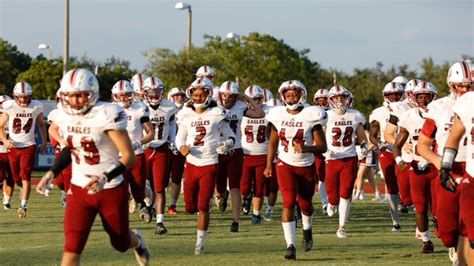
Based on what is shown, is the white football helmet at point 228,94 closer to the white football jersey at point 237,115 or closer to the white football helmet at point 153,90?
the white football jersey at point 237,115

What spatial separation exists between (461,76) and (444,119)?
0.42 m

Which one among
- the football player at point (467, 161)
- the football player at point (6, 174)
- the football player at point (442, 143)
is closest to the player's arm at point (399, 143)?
the football player at point (442, 143)

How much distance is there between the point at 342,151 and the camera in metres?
14.4

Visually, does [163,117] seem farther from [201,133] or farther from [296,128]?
[296,128]

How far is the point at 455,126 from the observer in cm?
852

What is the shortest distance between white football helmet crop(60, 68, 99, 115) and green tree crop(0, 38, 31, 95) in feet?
Answer: 132

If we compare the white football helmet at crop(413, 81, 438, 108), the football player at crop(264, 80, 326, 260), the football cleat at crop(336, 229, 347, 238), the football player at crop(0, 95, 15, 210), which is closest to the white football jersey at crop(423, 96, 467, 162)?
the football player at crop(264, 80, 326, 260)

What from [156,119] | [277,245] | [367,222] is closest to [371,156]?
[367,222]

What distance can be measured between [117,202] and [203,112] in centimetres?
411

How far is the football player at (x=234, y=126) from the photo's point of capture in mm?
14836

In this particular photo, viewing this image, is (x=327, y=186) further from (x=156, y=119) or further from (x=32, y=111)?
(x=32, y=111)

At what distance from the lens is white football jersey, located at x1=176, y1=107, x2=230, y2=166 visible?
488 inches

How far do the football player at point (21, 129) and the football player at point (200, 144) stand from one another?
4534mm

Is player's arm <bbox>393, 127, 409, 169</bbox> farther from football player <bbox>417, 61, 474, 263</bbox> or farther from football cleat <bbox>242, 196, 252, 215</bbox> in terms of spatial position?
football cleat <bbox>242, 196, 252, 215</bbox>
